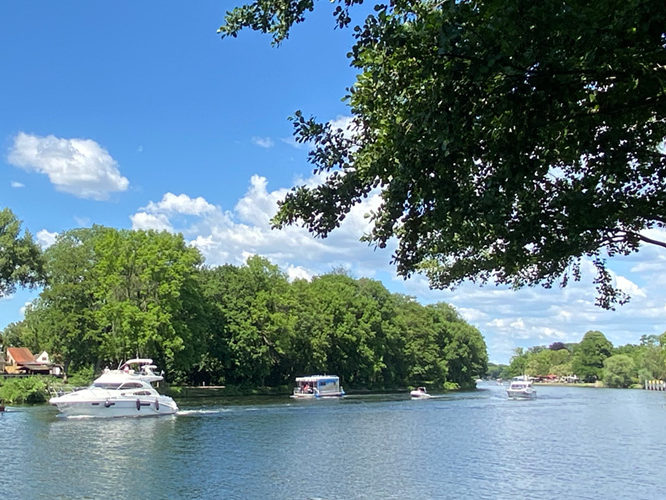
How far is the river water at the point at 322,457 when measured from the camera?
20.0 m

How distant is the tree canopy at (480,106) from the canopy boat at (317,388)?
62501 mm

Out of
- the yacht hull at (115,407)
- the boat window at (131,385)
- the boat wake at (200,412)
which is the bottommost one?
the boat wake at (200,412)

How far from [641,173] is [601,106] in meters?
3.07

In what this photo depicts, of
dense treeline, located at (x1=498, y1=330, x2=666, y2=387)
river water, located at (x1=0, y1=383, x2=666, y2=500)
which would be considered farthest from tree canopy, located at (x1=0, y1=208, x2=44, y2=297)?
dense treeline, located at (x1=498, y1=330, x2=666, y2=387)

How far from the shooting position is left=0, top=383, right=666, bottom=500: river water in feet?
65.5

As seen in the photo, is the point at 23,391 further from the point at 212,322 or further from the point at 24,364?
the point at 24,364

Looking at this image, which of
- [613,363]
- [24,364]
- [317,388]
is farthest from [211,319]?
[613,363]

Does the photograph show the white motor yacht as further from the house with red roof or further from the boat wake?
the house with red roof

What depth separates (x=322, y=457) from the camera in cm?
2672

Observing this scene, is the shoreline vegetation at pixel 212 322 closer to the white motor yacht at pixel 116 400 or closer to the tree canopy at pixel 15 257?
the tree canopy at pixel 15 257

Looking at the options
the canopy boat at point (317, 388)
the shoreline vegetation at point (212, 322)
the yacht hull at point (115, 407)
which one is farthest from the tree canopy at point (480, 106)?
the canopy boat at point (317, 388)

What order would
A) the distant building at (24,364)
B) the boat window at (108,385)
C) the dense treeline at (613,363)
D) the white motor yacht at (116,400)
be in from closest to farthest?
the white motor yacht at (116,400) → the boat window at (108,385) → the distant building at (24,364) → the dense treeline at (613,363)

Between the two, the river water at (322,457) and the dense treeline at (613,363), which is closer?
the river water at (322,457)

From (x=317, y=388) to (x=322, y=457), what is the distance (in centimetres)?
4482
